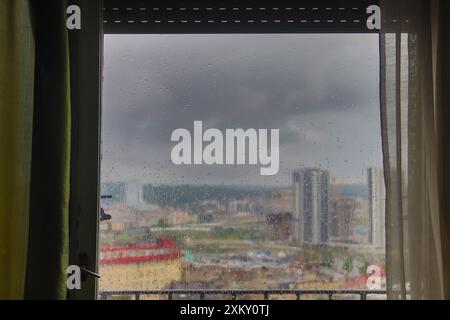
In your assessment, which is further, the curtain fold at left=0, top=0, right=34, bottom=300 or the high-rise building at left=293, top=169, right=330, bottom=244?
the high-rise building at left=293, top=169, right=330, bottom=244

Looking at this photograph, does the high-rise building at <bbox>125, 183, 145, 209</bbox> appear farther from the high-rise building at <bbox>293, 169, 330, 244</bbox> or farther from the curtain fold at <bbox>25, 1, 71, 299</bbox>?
the high-rise building at <bbox>293, 169, 330, 244</bbox>

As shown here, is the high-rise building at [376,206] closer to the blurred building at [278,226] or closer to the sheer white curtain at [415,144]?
the sheer white curtain at [415,144]

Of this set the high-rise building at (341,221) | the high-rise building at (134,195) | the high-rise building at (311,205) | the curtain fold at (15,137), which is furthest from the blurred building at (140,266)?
the high-rise building at (341,221)

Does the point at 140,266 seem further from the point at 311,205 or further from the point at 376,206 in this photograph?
the point at 376,206

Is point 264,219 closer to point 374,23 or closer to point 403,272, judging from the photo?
point 403,272

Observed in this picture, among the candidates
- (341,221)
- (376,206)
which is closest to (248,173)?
(341,221)

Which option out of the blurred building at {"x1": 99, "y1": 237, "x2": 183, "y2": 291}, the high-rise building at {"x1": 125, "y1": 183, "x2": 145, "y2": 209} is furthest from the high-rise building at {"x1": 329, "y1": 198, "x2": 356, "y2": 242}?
the high-rise building at {"x1": 125, "y1": 183, "x2": 145, "y2": 209}
